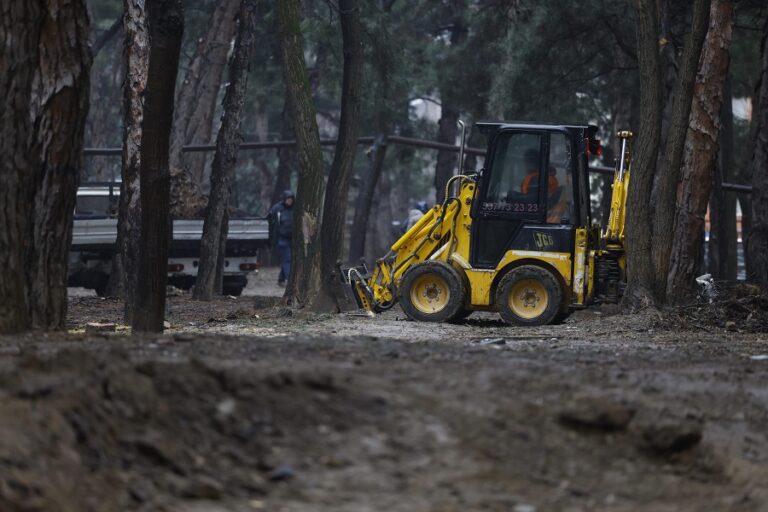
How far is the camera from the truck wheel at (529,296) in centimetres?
1766

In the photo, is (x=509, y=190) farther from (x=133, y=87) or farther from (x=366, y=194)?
(x=366, y=194)

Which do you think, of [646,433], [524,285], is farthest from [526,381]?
[524,285]

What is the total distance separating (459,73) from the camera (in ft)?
127

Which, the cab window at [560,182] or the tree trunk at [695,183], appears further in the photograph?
the tree trunk at [695,183]

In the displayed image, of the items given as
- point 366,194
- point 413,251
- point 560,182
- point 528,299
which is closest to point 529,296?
point 528,299

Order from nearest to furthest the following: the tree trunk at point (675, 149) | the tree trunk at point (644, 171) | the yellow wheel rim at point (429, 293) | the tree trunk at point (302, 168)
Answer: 1. the yellow wheel rim at point (429, 293)
2. the tree trunk at point (644, 171)
3. the tree trunk at point (675, 149)
4. the tree trunk at point (302, 168)

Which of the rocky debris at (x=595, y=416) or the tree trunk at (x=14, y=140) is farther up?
the tree trunk at (x=14, y=140)

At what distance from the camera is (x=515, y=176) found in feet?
58.9

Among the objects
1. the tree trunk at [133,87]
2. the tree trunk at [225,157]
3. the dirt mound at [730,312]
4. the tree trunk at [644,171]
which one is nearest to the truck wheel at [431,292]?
the tree trunk at [644,171]

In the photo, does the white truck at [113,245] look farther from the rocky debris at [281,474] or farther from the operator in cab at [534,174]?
the rocky debris at [281,474]

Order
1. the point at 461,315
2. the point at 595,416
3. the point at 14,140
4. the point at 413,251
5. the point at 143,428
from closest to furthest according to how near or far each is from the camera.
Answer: the point at 143,428 → the point at 595,416 → the point at 14,140 → the point at 461,315 → the point at 413,251

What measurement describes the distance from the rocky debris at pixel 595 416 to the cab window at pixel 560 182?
32.6ft

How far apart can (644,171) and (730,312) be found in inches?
92.4

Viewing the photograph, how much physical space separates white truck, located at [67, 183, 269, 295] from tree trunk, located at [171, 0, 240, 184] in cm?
321
